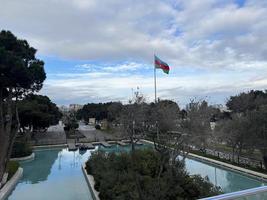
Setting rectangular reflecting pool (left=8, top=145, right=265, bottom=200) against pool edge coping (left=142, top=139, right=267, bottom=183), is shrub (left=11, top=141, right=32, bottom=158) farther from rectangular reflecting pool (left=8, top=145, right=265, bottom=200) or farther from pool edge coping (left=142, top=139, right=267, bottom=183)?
pool edge coping (left=142, top=139, right=267, bottom=183)

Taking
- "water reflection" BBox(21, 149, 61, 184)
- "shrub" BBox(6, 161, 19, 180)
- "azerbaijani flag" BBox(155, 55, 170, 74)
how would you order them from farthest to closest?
"water reflection" BBox(21, 149, 61, 184)
"shrub" BBox(6, 161, 19, 180)
"azerbaijani flag" BBox(155, 55, 170, 74)

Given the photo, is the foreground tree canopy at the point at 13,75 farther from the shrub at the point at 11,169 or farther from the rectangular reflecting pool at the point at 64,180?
the shrub at the point at 11,169

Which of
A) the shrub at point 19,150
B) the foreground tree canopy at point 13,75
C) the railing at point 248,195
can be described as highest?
the foreground tree canopy at point 13,75

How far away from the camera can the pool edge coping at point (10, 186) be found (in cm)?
1736

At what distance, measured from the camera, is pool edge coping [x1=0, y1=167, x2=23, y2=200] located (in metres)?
17.4

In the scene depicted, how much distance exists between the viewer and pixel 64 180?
72.8 feet

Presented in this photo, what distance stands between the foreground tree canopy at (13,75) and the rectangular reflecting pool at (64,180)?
9.06 ft

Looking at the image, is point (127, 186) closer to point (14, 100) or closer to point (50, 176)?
point (14, 100)

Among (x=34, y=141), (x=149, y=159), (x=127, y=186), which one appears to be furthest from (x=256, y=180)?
(x=34, y=141)

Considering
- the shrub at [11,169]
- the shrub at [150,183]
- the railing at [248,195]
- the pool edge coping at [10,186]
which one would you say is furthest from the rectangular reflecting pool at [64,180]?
the railing at [248,195]

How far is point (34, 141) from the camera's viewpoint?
44.0 m

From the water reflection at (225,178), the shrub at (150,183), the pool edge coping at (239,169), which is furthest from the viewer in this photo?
the pool edge coping at (239,169)

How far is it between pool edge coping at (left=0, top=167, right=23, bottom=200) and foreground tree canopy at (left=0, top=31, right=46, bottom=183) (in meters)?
1.10

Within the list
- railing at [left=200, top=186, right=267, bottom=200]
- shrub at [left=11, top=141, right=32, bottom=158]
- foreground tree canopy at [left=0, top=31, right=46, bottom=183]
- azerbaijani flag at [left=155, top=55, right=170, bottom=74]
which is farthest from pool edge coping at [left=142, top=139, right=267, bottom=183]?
railing at [left=200, top=186, right=267, bottom=200]
